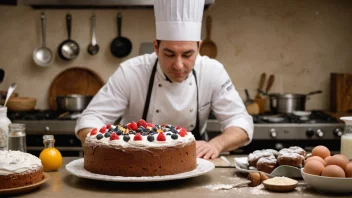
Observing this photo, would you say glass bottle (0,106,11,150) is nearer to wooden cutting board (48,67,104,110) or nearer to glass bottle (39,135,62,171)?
glass bottle (39,135,62,171)

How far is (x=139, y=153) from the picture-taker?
2107mm

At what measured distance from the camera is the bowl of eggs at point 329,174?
6.26 ft

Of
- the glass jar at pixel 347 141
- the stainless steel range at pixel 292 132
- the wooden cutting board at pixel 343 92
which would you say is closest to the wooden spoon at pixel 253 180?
the glass jar at pixel 347 141

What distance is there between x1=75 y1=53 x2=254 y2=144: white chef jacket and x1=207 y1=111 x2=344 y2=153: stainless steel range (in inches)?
35.4

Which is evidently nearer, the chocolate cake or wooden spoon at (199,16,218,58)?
the chocolate cake

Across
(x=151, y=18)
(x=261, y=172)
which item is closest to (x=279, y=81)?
(x=151, y=18)

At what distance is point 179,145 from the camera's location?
217 centimetres

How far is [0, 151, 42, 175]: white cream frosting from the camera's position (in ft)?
6.37

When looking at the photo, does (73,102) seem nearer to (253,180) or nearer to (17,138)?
(17,138)

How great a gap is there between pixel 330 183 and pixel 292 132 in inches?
87.5

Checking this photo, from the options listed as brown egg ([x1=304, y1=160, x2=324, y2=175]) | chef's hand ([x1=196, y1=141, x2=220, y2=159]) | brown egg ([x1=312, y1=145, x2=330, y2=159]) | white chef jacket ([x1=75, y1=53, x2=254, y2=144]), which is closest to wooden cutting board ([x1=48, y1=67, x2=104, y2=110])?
white chef jacket ([x1=75, y1=53, x2=254, y2=144])

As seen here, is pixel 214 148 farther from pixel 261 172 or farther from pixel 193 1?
pixel 193 1

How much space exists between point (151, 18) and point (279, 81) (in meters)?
1.25

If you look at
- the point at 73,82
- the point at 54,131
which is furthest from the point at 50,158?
the point at 73,82
